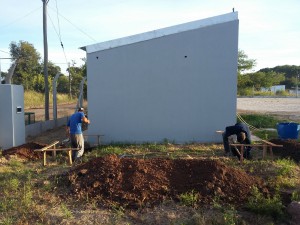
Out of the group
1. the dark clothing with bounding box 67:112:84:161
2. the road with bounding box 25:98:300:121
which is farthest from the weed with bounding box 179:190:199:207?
the road with bounding box 25:98:300:121

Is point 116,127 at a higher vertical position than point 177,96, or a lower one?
lower

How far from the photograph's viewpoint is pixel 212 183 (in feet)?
18.7

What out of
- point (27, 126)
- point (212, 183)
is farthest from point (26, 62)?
point (212, 183)

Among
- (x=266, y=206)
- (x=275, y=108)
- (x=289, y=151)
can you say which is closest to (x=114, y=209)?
(x=266, y=206)

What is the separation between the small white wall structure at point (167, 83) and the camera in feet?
37.0

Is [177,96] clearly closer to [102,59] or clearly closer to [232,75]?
[232,75]

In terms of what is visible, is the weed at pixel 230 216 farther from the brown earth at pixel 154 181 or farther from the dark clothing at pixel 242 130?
the dark clothing at pixel 242 130

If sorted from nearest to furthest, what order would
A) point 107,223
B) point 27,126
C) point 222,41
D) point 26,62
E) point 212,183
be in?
point 107,223
point 212,183
point 222,41
point 27,126
point 26,62

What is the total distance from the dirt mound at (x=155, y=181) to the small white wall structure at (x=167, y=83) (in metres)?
4.99

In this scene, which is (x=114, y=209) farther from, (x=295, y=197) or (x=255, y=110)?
(x=255, y=110)

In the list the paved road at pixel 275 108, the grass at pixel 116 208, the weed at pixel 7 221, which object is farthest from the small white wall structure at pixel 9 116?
the paved road at pixel 275 108

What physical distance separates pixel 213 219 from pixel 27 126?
10.8 metres

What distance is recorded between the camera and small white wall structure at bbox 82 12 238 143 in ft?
37.0

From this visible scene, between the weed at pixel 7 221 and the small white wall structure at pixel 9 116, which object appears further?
the small white wall structure at pixel 9 116
